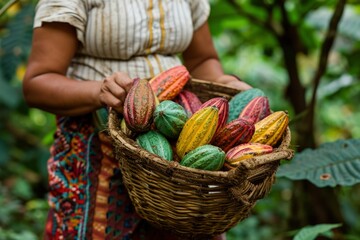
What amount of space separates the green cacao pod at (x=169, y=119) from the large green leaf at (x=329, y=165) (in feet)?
1.79

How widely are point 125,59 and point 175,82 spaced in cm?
18

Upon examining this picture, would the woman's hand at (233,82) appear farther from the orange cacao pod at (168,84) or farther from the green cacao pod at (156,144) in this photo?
the green cacao pod at (156,144)

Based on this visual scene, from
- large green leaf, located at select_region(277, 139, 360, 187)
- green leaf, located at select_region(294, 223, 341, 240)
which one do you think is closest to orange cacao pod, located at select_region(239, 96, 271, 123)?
large green leaf, located at select_region(277, 139, 360, 187)

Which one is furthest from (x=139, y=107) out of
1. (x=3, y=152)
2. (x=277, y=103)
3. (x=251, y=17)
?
(x=3, y=152)

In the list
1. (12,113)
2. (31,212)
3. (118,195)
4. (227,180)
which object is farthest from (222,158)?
(12,113)

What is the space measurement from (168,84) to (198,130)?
7.4 inches

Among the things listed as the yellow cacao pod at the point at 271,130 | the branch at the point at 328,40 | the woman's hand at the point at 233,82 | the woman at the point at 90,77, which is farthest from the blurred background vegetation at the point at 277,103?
the yellow cacao pod at the point at 271,130

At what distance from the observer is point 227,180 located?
102cm

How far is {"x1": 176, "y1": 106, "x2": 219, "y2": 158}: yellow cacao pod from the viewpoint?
3.67 feet

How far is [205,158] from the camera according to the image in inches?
41.8

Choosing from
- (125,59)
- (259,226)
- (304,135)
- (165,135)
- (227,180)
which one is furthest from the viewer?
(259,226)

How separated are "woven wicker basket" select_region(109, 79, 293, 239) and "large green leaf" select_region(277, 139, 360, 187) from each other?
1.44 feet

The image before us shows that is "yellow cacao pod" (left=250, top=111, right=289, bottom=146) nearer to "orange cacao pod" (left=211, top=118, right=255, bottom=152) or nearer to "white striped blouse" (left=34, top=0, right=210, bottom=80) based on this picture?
"orange cacao pod" (left=211, top=118, right=255, bottom=152)

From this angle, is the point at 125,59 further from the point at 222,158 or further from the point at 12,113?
the point at 12,113
